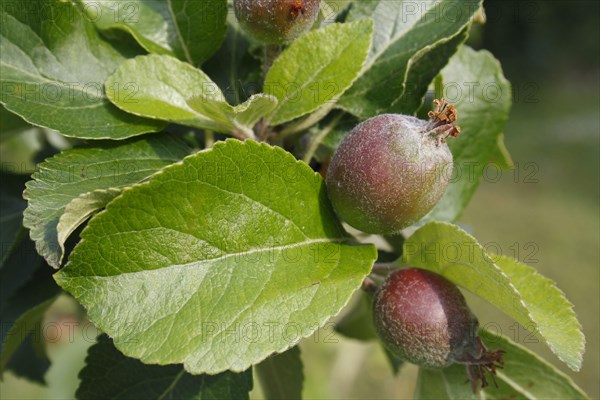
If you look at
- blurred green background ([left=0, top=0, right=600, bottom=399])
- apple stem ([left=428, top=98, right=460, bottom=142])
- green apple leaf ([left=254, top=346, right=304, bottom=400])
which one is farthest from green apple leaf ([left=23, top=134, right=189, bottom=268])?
blurred green background ([left=0, top=0, right=600, bottom=399])

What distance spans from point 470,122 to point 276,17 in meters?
0.60

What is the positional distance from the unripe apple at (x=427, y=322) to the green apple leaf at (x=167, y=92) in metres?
0.40

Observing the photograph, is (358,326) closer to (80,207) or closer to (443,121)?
(443,121)

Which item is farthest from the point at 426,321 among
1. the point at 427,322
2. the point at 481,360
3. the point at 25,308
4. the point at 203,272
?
the point at 25,308

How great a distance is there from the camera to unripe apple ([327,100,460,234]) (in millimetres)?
1052

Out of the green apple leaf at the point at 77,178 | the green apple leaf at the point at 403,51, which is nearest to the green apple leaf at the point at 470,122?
the green apple leaf at the point at 403,51

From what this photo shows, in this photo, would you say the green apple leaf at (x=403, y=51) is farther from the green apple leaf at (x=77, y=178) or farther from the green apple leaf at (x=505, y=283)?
the green apple leaf at (x=77, y=178)

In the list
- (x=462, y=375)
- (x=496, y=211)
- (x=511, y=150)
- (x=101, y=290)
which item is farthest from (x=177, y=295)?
(x=511, y=150)

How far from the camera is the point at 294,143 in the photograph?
137 cm

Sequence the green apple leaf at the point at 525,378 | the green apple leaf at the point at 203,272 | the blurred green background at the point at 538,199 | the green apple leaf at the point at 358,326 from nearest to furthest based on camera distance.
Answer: the green apple leaf at the point at 203,272, the green apple leaf at the point at 525,378, the green apple leaf at the point at 358,326, the blurred green background at the point at 538,199

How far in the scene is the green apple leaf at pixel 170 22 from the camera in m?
1.24

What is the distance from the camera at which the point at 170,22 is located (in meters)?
1.29

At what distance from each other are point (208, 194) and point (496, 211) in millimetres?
8082

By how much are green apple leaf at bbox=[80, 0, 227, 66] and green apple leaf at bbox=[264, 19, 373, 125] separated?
0.63 ft
